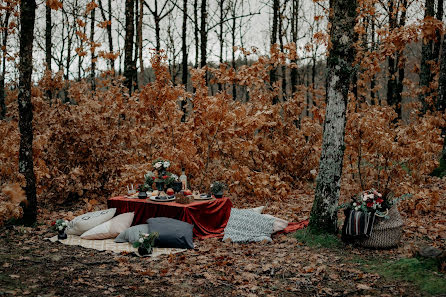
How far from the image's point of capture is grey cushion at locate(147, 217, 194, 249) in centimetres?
621

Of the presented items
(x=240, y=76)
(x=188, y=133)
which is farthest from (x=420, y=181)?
(x=188, y=133)

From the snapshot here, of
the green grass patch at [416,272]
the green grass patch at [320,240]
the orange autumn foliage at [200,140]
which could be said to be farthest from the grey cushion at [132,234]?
the green grass patch at [416,272]

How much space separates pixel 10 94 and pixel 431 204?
12967 mm

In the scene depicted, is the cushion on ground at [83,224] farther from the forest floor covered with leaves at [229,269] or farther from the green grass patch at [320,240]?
the green grass patch at [320,240]

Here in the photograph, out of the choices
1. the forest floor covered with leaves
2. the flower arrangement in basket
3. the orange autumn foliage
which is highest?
the orange autumn foliage

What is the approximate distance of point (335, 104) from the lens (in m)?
5.98

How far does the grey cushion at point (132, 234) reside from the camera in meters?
6.38

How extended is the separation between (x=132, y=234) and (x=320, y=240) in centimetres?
327

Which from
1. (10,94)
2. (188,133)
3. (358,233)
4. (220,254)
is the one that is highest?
(10,94)

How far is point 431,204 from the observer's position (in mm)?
7625

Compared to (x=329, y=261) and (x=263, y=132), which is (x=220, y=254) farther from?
(x=263, y=132)

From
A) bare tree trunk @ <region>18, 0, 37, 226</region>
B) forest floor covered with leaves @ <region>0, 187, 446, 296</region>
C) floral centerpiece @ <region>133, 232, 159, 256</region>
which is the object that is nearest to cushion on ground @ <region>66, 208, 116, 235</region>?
forest floor covered with leaves @ <region>0, 187, 446, 296</region>

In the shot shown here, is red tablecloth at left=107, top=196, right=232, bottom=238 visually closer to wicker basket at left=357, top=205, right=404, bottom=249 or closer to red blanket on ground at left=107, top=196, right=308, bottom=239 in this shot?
red blanket on ground at left=107, top=196, right=308, bottom=239

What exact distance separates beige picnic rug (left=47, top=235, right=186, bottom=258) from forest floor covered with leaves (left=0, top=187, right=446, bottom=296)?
159mm
